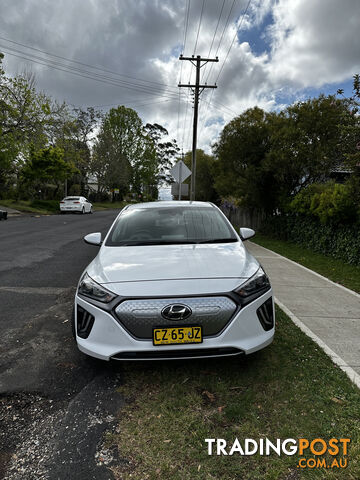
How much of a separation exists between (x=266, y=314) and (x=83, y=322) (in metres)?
1.50

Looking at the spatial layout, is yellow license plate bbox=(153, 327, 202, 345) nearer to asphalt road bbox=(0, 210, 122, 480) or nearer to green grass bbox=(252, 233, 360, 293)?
asphalt road bbox=(0, 210, 122, 480)

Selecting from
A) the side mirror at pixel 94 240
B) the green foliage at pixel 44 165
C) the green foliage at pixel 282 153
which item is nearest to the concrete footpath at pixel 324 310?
the side mirror at pixel 94 240

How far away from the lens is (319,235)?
9.92m

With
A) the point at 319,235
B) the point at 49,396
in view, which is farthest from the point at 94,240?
the point at 319,235

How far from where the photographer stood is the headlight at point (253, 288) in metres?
2.52

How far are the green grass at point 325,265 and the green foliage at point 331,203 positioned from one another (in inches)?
44.2

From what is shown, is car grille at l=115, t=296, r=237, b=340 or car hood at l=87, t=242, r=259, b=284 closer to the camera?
car grille at l=115, t=296, r=237, b=340

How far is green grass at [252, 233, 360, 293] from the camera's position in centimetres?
→ 636

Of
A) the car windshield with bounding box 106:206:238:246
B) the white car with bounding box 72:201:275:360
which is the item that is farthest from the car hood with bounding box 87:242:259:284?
the car windshield with bounding box 106:206:238:246

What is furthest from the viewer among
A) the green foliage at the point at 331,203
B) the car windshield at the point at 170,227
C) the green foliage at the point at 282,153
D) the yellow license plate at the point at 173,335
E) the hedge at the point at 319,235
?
the green foliage at the point at 282,153

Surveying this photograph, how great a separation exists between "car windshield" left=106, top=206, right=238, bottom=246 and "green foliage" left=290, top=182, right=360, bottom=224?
15.8 ft

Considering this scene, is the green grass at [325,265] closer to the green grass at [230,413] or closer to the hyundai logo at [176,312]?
the green grass at [230,413]

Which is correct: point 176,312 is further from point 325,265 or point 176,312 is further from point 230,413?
point 325,265

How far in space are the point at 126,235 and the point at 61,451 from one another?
221cm
